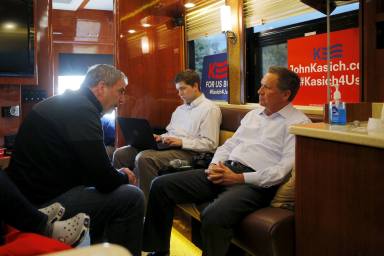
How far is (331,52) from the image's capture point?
2.67 metres

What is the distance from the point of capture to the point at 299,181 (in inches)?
70.3

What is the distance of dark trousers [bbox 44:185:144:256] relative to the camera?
1.91m

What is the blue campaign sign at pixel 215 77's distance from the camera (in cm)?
388

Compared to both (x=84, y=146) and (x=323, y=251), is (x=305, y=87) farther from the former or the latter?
(x=84, y=146)

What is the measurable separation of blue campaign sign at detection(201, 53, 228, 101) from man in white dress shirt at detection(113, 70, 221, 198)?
505mm

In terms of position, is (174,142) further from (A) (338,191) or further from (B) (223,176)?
(A) (338,191)

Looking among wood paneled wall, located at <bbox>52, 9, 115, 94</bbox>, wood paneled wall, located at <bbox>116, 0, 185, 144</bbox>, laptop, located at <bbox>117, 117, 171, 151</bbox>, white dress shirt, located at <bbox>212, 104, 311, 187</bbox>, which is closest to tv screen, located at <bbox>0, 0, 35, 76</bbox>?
laptop, located at <bbox>117, 117, 171, 151</bbox>

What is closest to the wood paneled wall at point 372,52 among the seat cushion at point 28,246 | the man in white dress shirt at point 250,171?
the man in white dress shirt at point 250,171

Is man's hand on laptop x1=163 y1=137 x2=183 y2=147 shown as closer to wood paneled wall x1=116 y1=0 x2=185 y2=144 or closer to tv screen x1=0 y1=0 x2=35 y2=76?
wood paneled wall x1=116 y1=0 x2=185 y2=144

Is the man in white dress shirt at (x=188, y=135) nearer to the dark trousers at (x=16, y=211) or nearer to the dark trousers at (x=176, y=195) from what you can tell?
the dark trousers at (x=176, y=195)

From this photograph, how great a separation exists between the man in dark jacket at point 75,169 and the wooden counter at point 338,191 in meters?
0.89

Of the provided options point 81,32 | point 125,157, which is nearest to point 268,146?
point 125,157

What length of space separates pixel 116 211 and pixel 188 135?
5.04 ft

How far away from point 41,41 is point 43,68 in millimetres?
283
